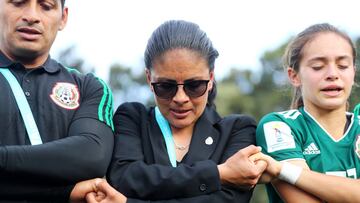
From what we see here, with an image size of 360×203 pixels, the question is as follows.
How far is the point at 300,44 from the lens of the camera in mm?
4980

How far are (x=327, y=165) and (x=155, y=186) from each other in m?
1.27

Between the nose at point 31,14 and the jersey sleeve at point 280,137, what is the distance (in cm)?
179

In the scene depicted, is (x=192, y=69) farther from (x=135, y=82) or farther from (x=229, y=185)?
(x=135, y=82)

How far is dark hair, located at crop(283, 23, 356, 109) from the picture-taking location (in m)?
4.97

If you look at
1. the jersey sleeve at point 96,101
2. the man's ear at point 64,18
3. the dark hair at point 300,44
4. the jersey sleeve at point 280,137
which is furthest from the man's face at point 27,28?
the dark hair at point 300,44

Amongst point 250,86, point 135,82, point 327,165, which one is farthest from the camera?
point 135,82

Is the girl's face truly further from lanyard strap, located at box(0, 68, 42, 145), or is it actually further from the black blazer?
lanyard strap, located at box(0, 68, 42, 145)

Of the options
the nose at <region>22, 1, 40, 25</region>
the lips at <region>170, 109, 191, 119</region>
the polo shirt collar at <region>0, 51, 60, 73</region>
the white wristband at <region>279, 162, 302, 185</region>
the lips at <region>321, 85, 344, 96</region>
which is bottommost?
the white wristband at <region>279, 162, 302, 185</region>

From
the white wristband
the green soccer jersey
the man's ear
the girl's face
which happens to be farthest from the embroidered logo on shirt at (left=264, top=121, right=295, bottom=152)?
the man's ear

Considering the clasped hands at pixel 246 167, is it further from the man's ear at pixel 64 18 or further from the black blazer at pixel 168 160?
the man's ear at pixel 64 18

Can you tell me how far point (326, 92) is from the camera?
477 cm

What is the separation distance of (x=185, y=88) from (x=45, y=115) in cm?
97

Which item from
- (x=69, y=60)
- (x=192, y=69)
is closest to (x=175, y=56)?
(x=192, y=69)

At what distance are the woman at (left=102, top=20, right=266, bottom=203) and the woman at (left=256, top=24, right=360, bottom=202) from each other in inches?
8.7
